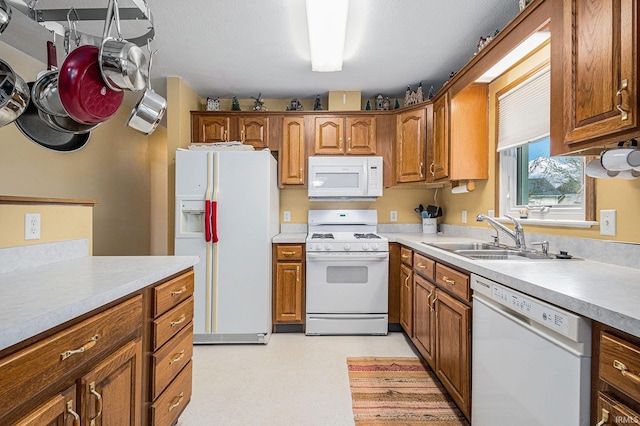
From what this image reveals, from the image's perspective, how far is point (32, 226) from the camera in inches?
53.9

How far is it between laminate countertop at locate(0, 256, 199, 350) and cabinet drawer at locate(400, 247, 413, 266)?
5.71 feet

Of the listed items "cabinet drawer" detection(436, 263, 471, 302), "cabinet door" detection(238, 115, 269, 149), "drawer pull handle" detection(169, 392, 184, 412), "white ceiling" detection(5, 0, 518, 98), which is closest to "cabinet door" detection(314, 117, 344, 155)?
"white ceiling" detection(5, 0, 518, 98)

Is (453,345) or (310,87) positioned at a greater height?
(310,87)

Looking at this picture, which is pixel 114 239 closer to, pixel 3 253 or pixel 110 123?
pixel 110 123

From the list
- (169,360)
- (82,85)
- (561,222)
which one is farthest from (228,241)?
(561,222)

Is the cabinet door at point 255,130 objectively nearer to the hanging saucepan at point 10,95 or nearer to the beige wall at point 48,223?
the beige wall at point 48,223

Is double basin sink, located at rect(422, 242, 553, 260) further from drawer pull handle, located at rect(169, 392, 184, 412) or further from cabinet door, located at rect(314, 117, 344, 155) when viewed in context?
drawer pull handle, located at rect(169, 392, 184, 412)

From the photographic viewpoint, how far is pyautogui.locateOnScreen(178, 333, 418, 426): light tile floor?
181 centimetres

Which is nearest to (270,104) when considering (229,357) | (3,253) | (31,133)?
(31,133)

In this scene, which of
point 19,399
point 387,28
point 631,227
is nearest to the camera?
point 19,399

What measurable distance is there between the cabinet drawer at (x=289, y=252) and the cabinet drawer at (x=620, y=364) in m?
2.32

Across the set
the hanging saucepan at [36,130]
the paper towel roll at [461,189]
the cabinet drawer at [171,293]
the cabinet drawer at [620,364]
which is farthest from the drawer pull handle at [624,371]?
the hanging saucepan at [36,130]

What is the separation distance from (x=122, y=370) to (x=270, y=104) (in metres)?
3.11

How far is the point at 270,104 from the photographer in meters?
3.66
